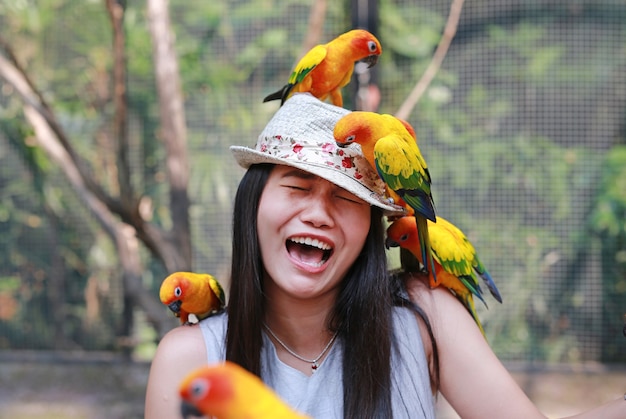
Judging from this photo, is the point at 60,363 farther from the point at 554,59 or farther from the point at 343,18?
the point at 554,59

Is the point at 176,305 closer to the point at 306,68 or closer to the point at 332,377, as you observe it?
the point at 332,377

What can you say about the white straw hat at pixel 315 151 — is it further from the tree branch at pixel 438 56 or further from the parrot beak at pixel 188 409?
the tree branch at pixel 438 56

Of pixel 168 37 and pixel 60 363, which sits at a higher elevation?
pixel 168 37

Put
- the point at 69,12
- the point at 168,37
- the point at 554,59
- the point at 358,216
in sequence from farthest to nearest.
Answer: the point at 69,12 → the point at 554,59 → the point at 168,37 → the point at 358,216

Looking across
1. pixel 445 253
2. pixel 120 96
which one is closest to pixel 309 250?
pixel 445 253

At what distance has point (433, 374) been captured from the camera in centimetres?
108

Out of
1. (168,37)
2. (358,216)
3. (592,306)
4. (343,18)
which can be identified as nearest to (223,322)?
(358,216)

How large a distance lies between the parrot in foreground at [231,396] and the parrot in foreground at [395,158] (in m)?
0.58

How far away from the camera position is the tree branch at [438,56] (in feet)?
8.04

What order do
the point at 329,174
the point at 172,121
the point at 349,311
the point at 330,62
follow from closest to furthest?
the point at 329,174 < the point at 349,311 < the point at 330,62 < the point at 172,121

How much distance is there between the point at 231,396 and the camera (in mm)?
424

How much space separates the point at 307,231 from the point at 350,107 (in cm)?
157

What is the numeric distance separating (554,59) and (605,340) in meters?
1.05

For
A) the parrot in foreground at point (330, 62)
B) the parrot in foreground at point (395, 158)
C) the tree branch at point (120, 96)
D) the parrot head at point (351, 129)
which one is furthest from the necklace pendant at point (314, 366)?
the tree branch at point (120, 96)
